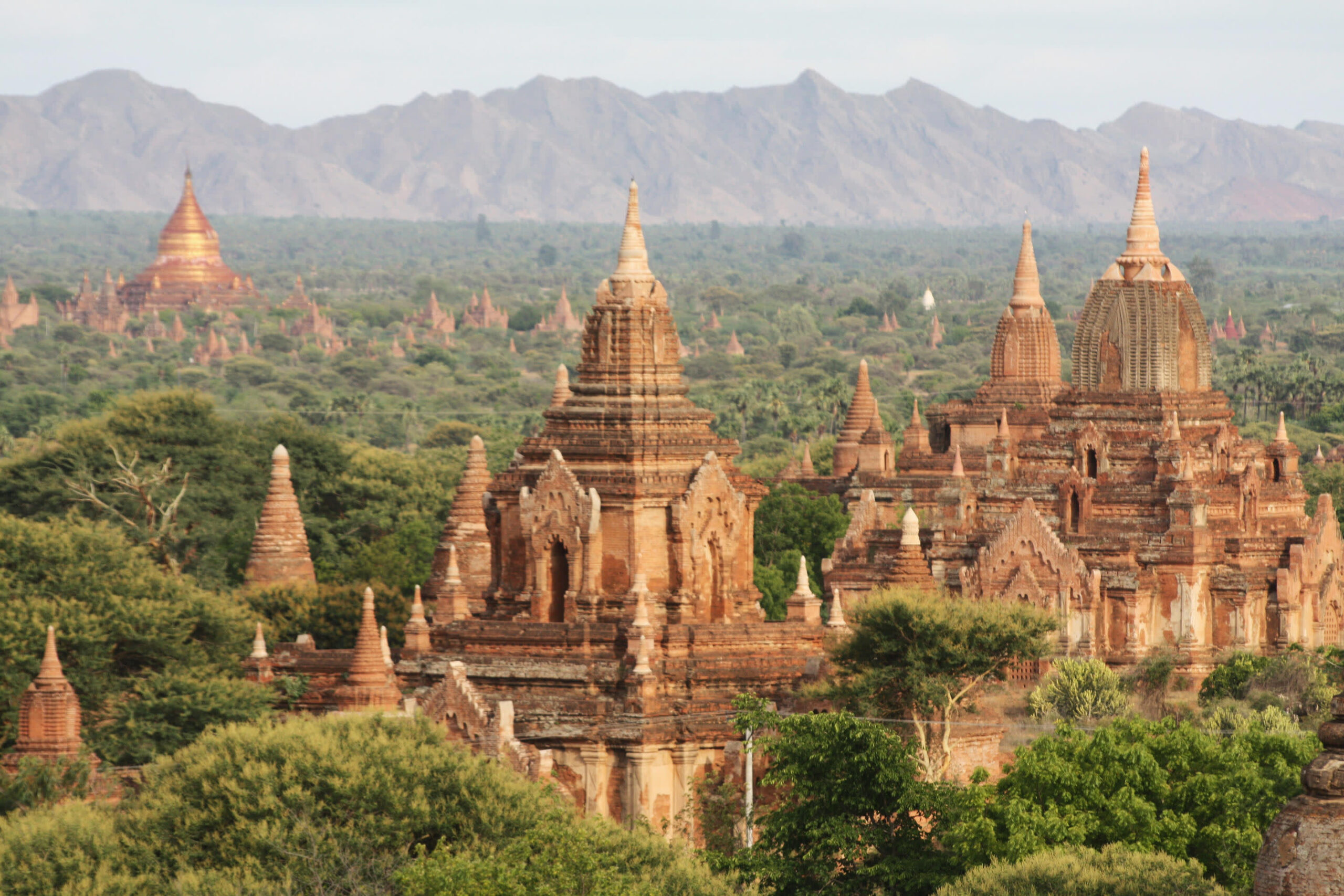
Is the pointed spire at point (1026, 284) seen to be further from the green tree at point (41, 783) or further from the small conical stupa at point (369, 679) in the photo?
the green tree at point (41, 783)

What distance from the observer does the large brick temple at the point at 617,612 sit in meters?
36.4

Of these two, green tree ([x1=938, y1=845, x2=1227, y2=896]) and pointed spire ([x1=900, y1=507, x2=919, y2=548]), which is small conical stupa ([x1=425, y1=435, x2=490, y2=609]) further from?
green tree ([x1=938, y1=845, x2=1227, y2=896])

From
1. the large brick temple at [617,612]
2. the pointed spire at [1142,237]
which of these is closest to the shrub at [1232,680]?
the large brick temple at [617,612]

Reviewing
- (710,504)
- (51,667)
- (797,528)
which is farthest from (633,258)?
(797,528)

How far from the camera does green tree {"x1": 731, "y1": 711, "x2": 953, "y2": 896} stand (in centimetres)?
3006

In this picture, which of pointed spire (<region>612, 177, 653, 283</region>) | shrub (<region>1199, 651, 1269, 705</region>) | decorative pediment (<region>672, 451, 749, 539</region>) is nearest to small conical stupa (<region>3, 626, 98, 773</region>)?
decorative pediment (<region>672, 451, 749, 539</region>)

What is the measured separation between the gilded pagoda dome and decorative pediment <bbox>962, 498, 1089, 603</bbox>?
5588mm

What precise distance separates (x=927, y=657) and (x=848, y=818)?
5.38 m

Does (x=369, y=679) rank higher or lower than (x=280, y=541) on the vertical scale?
lower

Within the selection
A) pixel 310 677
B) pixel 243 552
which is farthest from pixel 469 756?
pixel 243 552

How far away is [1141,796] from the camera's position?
2988cm

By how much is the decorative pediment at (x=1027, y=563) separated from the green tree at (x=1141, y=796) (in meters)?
16.9

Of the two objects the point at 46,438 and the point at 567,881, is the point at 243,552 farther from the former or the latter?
the point at 567,881

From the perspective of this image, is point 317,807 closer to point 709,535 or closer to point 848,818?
Answer: point 848,818
